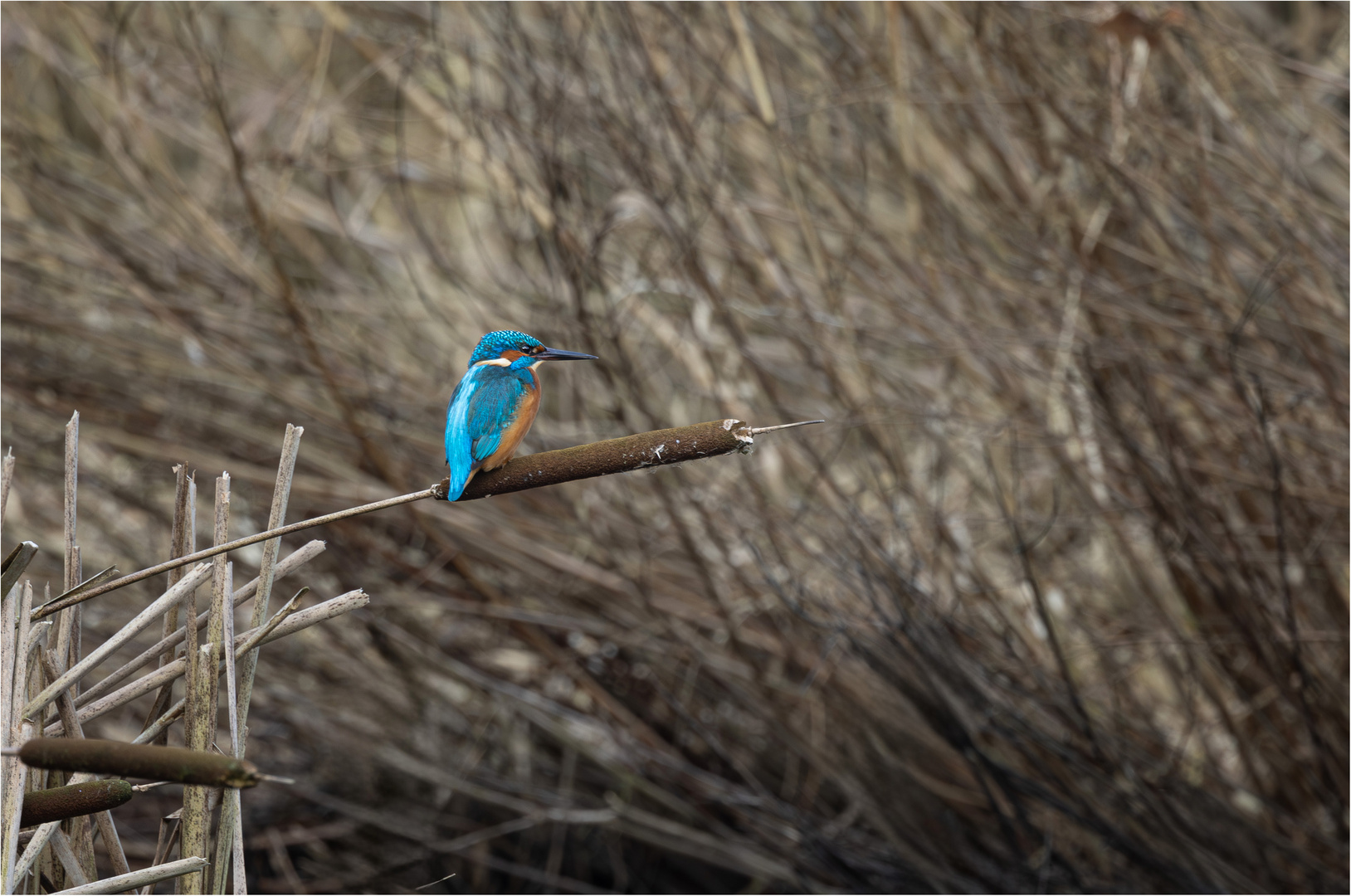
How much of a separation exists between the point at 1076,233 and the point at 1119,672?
110cm

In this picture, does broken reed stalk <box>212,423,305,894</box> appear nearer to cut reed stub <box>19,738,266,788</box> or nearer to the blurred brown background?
cut reed stub <box>19,738,266,788</box>

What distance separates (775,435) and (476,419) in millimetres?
1742

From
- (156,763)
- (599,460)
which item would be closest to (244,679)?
(156,763)

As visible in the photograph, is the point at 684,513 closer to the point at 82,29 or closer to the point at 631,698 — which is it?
the point at 631,698

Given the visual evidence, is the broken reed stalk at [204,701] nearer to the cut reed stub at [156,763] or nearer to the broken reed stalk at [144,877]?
the broken reed stalk at [144,877]

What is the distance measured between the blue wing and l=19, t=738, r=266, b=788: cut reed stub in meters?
0.27

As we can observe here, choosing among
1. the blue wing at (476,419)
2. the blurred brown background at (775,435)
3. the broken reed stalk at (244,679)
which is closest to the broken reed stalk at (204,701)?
the broken reed stalk at (244,679)

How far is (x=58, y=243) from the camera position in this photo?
2727 millimetres

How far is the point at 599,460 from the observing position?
792 millimetres

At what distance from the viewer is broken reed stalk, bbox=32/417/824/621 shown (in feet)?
2.46

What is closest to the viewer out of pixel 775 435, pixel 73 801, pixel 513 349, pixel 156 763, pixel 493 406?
pixel 156 763

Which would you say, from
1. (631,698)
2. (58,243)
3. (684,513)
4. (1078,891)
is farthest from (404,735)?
(1078,891)

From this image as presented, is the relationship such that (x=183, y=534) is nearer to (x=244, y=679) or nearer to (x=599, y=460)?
(x=244, y=679)

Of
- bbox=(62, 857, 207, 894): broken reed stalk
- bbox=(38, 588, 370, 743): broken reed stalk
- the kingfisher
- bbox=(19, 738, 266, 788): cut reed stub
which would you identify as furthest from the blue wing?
bbox=(62, 857, 207, 894): broken reed stalk
